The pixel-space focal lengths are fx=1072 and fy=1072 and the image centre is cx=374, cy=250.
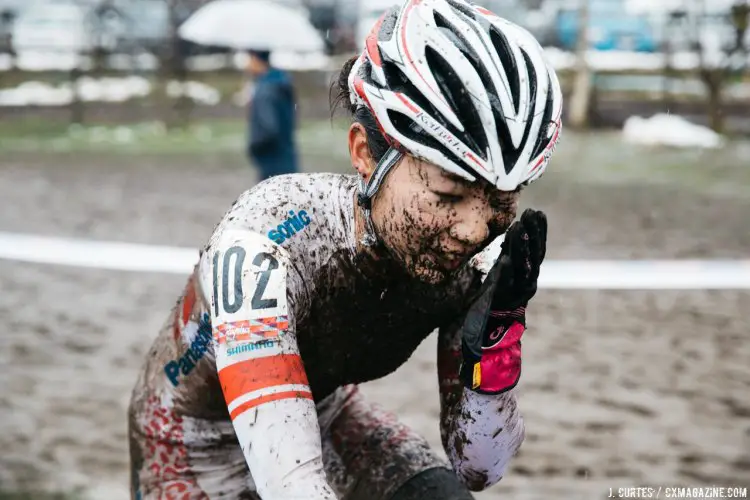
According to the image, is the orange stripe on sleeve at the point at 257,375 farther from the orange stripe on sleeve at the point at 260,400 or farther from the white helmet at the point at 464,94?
the white helmet at the point at 464,94

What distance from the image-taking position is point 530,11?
24.1 m

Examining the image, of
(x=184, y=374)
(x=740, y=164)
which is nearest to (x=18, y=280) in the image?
(x=184, y=374)

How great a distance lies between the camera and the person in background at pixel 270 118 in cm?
977

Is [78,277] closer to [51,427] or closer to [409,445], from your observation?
[51,427]

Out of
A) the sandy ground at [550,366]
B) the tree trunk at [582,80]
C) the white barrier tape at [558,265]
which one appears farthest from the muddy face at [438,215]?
the tree trunk at [582,80]

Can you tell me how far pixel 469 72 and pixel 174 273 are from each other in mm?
7413

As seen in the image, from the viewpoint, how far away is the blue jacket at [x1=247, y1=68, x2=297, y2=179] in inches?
384

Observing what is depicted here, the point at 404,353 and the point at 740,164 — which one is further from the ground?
the point at 404,353

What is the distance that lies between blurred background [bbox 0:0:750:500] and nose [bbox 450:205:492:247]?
79 cm

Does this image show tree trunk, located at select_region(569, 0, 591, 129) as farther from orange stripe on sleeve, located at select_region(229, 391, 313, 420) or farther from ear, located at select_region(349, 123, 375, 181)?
orange stripe on sleeve, located at select_region(229, 391, 313, 420)

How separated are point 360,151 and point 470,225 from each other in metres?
0.33

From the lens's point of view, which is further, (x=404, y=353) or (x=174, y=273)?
(x=174, y=273)

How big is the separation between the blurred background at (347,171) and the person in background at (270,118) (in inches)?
18.4

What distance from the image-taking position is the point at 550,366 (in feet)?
21.9
